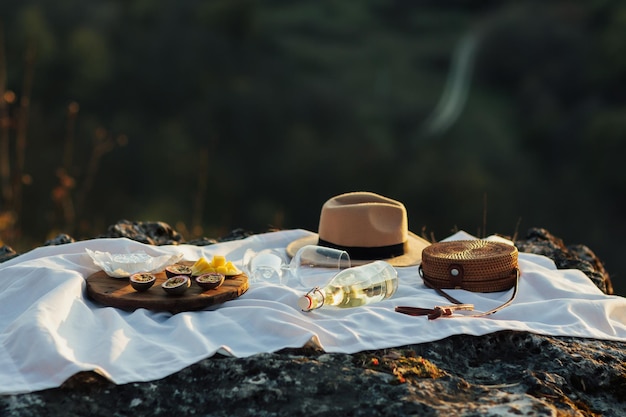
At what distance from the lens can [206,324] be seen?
3002 millimetres

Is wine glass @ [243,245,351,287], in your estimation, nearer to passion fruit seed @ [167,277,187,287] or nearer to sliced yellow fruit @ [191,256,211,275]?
sliced yellow fruit @ [191,256,211,275]

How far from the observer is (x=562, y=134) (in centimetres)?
2514

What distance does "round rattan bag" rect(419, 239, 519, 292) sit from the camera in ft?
11.4

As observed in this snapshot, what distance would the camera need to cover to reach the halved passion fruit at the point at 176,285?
3146 millimetres

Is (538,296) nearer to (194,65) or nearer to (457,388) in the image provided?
(457,388)

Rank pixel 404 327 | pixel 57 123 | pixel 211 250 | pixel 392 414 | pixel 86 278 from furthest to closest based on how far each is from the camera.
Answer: pixel 57 123 < pixel 211 250 < pixel 86 278 < pixel 404 327 < pixel 392 414

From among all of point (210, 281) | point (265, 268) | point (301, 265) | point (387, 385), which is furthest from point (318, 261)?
point (387, 385)

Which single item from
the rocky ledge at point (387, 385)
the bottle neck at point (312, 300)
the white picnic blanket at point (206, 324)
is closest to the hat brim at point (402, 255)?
the white picnic blanket at point (206, 324)

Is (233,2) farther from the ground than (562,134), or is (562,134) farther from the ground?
(233,2)

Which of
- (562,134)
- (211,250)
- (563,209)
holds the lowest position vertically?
(563,209)

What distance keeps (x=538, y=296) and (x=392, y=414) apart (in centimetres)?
135

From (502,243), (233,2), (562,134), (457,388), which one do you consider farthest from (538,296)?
(233,2)

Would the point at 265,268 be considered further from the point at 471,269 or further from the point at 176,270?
the point at 471,269

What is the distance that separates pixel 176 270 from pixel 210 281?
244 millimetres
